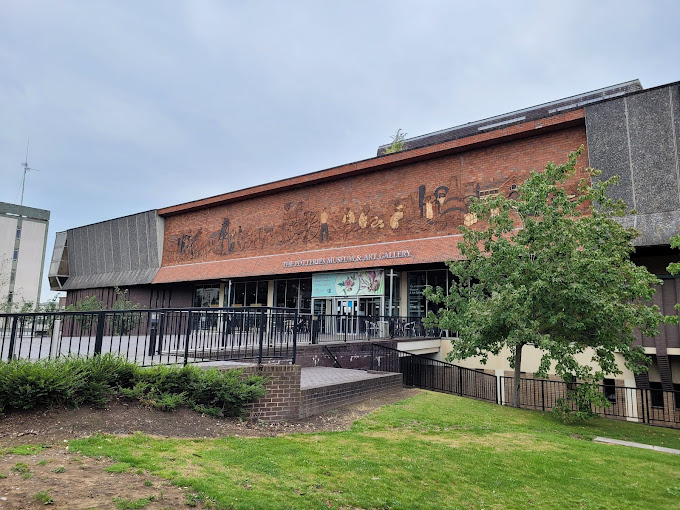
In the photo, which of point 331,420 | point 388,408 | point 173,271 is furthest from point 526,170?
point 173,271

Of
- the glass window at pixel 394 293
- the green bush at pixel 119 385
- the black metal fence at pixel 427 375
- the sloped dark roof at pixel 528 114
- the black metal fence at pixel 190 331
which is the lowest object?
the black metal fence at pixel 427 375

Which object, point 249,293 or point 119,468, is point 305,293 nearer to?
point 249,293

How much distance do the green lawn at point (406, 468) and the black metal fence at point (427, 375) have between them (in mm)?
7806

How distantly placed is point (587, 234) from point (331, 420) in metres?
9.22

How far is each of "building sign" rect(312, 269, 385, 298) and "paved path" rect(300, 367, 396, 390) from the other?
39.7 feet

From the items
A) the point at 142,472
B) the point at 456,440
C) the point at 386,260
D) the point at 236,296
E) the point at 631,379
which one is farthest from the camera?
the point at 236,296

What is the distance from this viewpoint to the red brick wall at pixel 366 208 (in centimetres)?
2272

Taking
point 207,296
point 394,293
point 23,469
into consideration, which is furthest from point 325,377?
point 207,296

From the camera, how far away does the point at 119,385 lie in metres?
7.39

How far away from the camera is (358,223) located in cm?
2759

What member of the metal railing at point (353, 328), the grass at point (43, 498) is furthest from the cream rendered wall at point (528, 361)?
the grass at point (43, 498)

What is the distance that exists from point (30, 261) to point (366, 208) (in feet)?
244

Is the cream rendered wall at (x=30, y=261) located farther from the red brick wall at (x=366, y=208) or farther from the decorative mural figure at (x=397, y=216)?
the decorative mural figure at (x=397, y=216)

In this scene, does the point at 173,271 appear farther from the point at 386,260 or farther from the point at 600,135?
the point at 600,135
